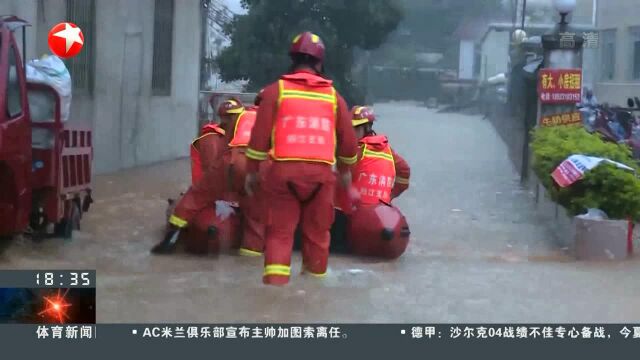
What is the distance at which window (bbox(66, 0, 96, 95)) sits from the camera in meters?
14.0

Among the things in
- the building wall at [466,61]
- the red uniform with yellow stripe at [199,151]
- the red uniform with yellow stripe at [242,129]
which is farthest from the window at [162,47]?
the building wall at [466,61]

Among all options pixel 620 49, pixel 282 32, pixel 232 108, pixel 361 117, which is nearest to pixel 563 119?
pixel 361 117

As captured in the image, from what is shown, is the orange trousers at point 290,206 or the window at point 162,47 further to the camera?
the window at point 162,47

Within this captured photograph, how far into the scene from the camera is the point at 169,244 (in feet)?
28.6

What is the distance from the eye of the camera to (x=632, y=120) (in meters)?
15.4

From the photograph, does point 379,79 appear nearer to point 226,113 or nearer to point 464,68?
point 464,68

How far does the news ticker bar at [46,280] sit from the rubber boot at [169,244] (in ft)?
10.2

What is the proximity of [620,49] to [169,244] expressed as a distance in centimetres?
2607

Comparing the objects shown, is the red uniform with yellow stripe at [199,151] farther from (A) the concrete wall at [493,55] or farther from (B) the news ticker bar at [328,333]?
(A) the concrete wall at [493,55]

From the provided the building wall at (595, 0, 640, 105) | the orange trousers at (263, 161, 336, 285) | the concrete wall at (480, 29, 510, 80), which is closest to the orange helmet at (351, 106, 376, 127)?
the orange trousers at (263, 161, 336, 285)

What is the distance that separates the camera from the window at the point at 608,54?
107ft

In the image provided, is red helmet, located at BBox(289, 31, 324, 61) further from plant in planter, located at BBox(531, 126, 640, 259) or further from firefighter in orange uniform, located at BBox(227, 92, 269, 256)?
plant in planter, located at BBox(531, 126, 640, 259)

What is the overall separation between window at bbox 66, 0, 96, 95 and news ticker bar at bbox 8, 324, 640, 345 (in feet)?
30.8
